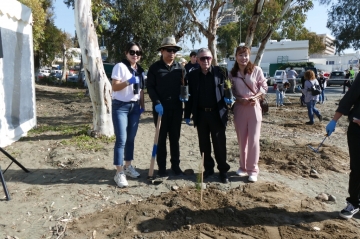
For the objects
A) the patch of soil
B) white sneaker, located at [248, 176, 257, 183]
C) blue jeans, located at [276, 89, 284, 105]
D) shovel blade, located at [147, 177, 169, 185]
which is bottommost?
the patch of soil

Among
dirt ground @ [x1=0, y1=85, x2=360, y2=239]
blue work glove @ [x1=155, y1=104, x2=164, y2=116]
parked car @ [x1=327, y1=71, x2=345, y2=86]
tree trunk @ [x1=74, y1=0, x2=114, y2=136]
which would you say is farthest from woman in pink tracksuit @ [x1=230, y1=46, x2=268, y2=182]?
parked car @ [x1=327, y1=71, x2=345, y2=86]

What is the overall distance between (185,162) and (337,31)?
31.1 meters

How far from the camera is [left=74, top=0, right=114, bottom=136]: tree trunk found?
7.45 m

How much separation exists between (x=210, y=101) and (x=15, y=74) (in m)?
4.79

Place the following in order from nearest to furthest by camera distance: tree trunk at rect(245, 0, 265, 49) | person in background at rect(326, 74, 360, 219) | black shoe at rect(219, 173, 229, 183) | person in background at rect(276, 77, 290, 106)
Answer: person in background at rect(326, 74, 360, 219), black shoe at rect(219, 173, 229, 183), tree trunk at rect(245, 0, 265, 49), person in background at rect(276, 77, 290, 106)

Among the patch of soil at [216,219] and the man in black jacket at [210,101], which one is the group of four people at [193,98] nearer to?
the man in black jacket at [210,101]

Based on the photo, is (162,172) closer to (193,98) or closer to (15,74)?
(193,98)

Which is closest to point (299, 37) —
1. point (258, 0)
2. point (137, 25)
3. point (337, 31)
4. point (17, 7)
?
point (337, 31)

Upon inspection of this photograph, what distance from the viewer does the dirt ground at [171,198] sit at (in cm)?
372

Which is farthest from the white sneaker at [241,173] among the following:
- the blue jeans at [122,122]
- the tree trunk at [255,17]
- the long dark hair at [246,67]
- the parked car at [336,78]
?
the parked car at [336,78]

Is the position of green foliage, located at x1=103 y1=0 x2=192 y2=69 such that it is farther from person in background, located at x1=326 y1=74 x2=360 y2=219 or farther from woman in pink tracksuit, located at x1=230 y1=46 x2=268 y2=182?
person in background, located at x1=326 y1=74 x2=360 y2=219

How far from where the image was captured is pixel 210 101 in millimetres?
4961

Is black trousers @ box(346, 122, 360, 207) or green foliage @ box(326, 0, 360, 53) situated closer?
black trousers @ box(346, 122, 360, 207)

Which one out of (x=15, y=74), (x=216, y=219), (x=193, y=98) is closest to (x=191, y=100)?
(x=193, y=98)
